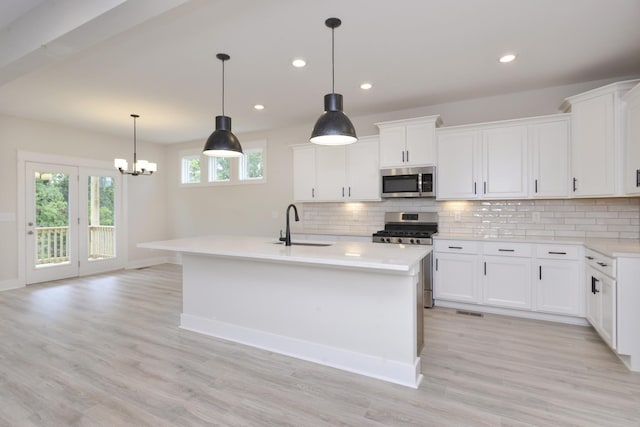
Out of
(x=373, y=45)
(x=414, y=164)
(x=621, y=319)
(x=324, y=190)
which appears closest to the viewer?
(x=621, y=319)

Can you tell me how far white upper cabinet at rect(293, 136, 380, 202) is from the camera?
470 centimetres

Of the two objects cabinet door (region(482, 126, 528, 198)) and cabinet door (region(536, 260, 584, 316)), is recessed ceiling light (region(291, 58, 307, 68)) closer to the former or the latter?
cabinet door (region(482, 126, 528, 198))

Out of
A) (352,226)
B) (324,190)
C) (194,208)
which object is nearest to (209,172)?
(194,208)

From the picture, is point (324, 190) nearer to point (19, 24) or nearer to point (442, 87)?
point (442, 87)

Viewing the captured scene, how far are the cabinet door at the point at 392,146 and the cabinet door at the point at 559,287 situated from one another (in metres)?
2.07

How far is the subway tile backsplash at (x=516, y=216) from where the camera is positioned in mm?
3635

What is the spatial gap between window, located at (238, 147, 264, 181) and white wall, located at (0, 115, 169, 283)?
7.51ft

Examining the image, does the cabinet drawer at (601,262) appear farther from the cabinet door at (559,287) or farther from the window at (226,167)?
the window at (226,167)

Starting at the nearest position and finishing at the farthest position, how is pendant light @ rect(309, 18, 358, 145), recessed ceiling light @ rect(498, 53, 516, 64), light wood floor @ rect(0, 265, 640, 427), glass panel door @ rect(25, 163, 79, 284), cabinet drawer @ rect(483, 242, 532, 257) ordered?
light wood floor @ rect(0, 265, 640, 427), pendant light @ rect(309, 18, 358, 145), recessed ceiling light @ rect(498, 53, 516, 64), cabinet drawer @ rect(483, 242, 532, 257), glass panel door @ rect(25, 163, 79, 284)

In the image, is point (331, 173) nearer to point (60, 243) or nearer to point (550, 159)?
point (550, 159)

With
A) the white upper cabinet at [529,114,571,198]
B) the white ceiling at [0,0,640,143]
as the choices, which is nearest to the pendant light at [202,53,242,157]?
the white ceiling at [0,0,640,143]

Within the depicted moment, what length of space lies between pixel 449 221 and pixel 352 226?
4.81 feet

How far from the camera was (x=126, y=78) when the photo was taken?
3.61m

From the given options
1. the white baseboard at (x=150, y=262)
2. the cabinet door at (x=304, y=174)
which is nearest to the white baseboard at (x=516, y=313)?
the cabinet door at (x=304, y=174)
